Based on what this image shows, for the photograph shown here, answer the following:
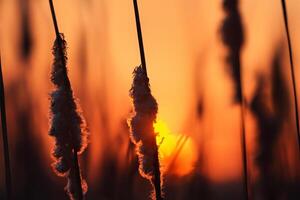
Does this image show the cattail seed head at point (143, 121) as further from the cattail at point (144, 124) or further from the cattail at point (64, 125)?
the cattail at point (64, 125)

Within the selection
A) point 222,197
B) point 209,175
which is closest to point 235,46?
point 209,175

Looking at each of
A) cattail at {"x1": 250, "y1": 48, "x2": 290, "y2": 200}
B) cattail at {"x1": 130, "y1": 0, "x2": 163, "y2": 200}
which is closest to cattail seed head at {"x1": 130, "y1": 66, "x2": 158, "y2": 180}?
cattail at {"x1": 130, "y1": 0, "x2": 163, "y2": 200}

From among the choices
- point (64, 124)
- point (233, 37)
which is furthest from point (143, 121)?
point (233, 37)

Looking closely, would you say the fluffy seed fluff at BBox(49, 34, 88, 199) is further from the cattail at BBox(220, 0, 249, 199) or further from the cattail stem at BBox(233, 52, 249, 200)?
the cattail stem at BBox(233, 52, 249, 200)

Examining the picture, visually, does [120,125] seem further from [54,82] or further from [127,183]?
[54,82]

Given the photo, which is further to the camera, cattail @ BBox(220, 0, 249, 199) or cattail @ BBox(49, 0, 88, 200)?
cattail @ BBox(220, 0, 249, 199)

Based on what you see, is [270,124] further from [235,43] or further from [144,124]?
[144,124]
